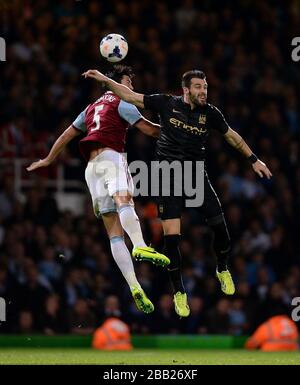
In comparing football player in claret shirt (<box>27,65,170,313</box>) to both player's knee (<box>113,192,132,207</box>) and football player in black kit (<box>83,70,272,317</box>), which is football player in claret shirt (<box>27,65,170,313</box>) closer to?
player's knee (<box>113,192,132,207</box>)

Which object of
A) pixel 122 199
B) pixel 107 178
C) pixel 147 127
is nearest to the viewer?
pixel 122 199

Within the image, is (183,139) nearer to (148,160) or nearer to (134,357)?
(134,357)

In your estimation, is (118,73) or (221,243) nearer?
(118,73)

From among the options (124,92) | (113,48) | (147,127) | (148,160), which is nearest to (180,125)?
(147,127)

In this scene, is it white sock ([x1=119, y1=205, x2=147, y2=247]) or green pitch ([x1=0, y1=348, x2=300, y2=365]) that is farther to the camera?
green pitch ([x1=0, y1=348, x2=300, y2=365])

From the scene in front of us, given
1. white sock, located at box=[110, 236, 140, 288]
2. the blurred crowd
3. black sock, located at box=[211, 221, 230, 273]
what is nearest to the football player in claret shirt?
white sock, located at box=[110, 236, 140, 288]

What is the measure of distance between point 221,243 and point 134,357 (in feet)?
6.77

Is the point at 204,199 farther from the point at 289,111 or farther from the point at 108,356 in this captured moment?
the point at 289,111

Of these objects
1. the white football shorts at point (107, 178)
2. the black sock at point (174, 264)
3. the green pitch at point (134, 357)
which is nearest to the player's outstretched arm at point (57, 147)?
the white football shorts at point (107, 178)

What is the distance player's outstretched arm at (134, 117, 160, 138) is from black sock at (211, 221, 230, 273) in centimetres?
121

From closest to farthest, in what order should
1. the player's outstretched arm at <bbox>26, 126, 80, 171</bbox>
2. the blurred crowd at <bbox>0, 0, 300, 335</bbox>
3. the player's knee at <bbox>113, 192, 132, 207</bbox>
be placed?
the player's knee at <bbox>113, 192, 132, 207</bbox> < the player's outstretched arm at <bbox>26, 126, 80, 171</bbox> < the blurred crowd at <bbox>0, 0, 300, 335</bbox>

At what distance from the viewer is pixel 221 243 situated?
13008 millimetres

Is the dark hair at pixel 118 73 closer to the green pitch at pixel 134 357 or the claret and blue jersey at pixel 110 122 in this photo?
the claret and blue jersey at pixel 110 122

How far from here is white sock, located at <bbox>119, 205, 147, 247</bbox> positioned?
1227 cm
